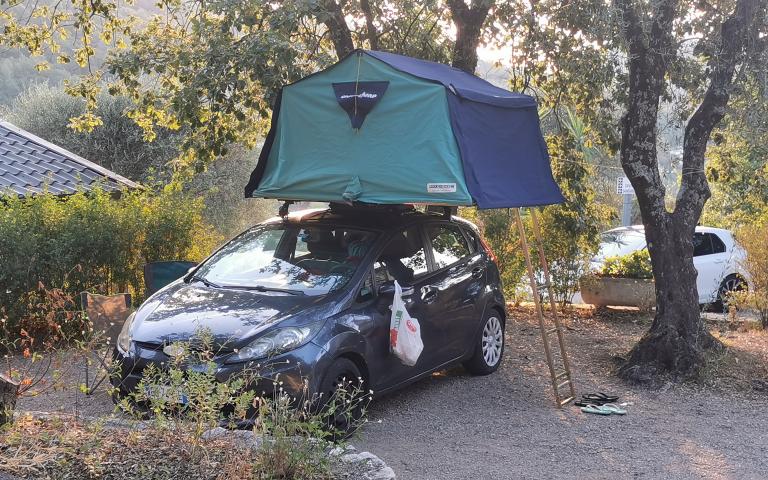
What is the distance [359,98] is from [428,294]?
1841mm

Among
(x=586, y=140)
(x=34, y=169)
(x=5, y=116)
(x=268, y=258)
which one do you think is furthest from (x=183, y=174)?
(x=5, y=116)

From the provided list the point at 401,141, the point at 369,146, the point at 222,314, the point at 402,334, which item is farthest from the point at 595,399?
the point at 222,314

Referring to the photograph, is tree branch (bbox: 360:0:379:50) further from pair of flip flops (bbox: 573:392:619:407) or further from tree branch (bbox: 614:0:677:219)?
pair of flip flops (bbox: 573:392:619:407)

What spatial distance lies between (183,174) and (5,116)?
1905 cm

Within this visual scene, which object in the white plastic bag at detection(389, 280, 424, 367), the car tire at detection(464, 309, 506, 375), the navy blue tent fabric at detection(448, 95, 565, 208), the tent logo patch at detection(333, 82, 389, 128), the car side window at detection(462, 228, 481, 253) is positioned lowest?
the car tire at detection(464, 309, 506, 375)

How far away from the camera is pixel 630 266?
12984 mm

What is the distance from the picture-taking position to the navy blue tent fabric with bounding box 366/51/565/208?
269 inches

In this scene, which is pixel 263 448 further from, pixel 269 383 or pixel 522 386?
pixel 522 386

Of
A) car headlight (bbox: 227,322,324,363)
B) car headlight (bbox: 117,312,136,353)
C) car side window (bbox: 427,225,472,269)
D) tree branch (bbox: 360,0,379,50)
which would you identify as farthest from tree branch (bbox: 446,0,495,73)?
car headlight (bbox: 117,312,136,353)

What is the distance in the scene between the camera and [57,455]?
13.1ft

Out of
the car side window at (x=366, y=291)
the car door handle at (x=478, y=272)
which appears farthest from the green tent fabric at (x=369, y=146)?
the car door handle at (x=478, y=272)

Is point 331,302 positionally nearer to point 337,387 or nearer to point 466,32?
point 337,387

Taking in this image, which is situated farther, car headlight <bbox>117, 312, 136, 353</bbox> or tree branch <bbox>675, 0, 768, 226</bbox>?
tree branch <bbox>675, 0, 768, 226</bbox>

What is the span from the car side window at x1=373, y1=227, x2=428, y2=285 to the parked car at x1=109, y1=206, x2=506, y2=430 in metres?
0.01
